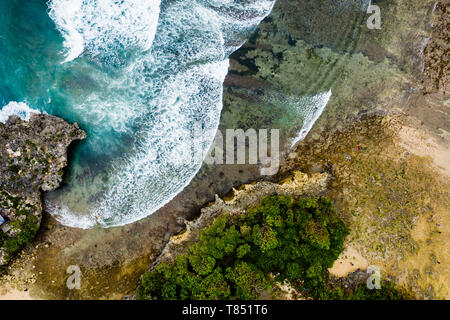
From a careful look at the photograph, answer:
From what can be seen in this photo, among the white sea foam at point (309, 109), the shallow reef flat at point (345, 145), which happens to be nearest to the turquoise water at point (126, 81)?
the shallow reef flat at point (345, 145)

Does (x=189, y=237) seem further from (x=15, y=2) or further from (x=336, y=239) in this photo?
(x=15, y=2)

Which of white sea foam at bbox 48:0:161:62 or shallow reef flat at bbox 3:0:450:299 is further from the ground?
white sea foam at bbox 48:0:161:62

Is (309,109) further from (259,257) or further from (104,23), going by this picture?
(104,23)

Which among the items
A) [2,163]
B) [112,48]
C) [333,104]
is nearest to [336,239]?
[333,104]

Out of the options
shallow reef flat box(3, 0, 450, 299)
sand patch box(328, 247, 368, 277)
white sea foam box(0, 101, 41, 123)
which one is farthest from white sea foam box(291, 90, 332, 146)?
white sea foam box(0, 101, 41, 123)

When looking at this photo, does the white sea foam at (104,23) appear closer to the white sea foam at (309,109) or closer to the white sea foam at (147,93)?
the white sea foam at (147,93)

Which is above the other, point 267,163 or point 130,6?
point 130,6

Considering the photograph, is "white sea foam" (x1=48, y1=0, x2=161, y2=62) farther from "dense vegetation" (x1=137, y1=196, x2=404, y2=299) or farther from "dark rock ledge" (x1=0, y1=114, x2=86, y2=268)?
"dense vegetation" (x1=137, y1=196, x2=404, y2=299)
